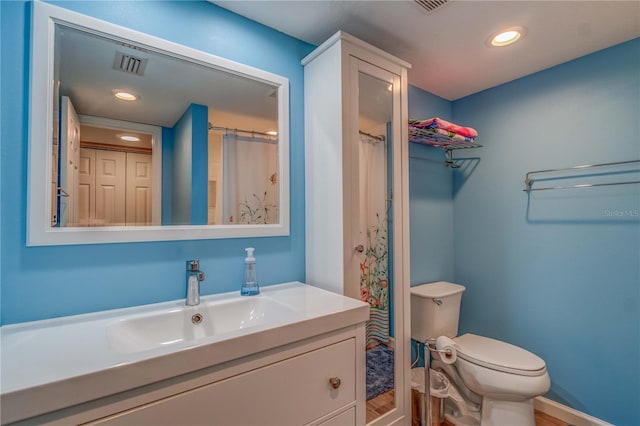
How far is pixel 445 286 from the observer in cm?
208

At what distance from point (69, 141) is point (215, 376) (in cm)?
92

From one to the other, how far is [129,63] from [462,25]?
1.52m

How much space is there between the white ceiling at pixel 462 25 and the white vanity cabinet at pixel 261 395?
139 centimetres

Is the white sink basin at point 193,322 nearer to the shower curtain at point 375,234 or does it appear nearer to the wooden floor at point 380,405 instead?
the shower curtain at point 375,234

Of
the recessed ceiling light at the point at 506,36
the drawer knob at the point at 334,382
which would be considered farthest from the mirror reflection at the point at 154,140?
the recessed ceiling light at the point at 506,36

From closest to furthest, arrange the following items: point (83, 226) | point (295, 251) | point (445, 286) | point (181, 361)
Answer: point (181, 361)
point (83, 226)
point (295, 251)
point (445, 286)

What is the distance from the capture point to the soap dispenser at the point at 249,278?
1268mm

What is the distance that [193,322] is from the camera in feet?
3.61

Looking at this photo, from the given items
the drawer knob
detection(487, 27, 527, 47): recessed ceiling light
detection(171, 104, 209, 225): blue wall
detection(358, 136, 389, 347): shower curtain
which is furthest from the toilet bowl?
detection(487, 27, 527, 47): recessed ceiling light

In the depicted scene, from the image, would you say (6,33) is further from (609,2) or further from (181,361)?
(609,2)

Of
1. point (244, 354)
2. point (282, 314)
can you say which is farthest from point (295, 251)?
point (244, 354)

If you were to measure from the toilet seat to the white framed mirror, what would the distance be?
123 cm

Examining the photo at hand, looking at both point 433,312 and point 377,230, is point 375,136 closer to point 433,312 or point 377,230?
point 377,230

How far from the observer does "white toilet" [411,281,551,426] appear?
1456 millimetres
